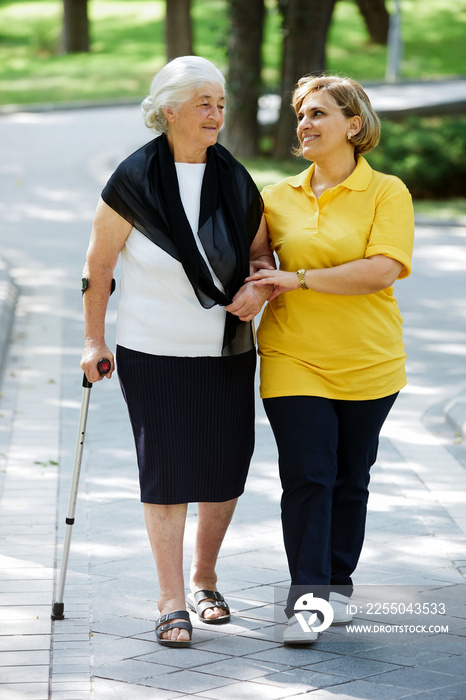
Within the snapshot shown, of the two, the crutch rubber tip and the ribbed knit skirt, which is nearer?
the ribbed knit skirt

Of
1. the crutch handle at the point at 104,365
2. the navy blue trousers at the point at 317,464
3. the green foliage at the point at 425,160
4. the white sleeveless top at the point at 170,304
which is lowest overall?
the navy blue trousers at the point at 317,464

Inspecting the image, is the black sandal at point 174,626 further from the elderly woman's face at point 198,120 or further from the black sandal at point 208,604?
the elderly woman's face at point 198,120

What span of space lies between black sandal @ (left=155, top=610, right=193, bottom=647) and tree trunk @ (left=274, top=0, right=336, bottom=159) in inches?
582

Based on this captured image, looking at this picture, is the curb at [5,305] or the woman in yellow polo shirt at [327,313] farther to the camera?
the curb at [5,305]

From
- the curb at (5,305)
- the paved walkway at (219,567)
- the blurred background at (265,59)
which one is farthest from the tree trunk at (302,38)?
the paved walkway at (219,567)

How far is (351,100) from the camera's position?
3754 millimetres

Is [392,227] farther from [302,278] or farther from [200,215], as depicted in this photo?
[200,215]

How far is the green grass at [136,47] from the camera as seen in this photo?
101 ft

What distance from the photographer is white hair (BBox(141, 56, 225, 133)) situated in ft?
12.1

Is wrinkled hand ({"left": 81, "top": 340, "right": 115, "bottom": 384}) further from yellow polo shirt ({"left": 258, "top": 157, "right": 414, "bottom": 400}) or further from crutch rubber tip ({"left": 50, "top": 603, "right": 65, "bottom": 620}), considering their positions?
crutch rubber tip ({"left": 50, "top": 603, "right": 65, "bottom": 620})

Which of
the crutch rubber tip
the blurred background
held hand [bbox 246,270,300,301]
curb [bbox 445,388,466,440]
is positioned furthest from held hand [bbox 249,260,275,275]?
curb [bbox 445,388,466,440]

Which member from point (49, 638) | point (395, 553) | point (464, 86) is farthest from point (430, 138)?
point (49, 638)

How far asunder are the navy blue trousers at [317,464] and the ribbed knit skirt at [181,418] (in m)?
0.18

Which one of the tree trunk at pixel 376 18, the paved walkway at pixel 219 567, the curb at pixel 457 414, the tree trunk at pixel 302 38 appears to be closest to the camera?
the paved walkway at pixel 219 567
